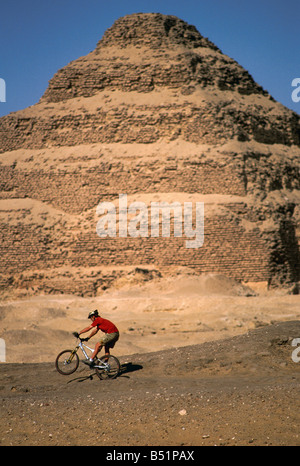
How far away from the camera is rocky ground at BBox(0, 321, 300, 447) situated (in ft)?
22.9

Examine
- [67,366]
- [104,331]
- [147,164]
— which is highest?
[147,164]

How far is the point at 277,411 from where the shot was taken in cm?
734

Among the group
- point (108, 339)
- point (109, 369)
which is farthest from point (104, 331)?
point (109, 369)

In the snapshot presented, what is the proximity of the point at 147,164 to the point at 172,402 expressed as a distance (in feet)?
82.8

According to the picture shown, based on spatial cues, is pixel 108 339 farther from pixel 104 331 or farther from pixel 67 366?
pixel 67 366

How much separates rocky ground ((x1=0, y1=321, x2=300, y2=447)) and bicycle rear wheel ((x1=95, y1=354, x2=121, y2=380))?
15 centimetres

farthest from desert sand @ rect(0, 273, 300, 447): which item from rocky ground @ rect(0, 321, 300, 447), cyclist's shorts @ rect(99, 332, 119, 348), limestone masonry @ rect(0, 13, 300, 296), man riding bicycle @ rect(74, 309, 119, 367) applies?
limestone masonry @ rect(0, 13, 300, 296)

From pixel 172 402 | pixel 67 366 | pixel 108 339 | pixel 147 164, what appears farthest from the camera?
pixel 147 164

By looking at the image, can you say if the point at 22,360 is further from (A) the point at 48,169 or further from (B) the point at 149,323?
(A) the point at 48,169

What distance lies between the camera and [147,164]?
32375mm

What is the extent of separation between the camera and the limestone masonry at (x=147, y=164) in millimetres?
29438

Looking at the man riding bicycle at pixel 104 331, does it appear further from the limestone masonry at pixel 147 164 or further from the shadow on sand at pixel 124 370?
the limestone masonry at pixel 147 164

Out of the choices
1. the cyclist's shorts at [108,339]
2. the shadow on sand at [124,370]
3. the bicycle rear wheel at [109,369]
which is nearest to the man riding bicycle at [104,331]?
the cyclist's shorts at [108,339]

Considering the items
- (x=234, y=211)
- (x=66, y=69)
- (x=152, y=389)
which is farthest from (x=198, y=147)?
(x=152, y=389)
